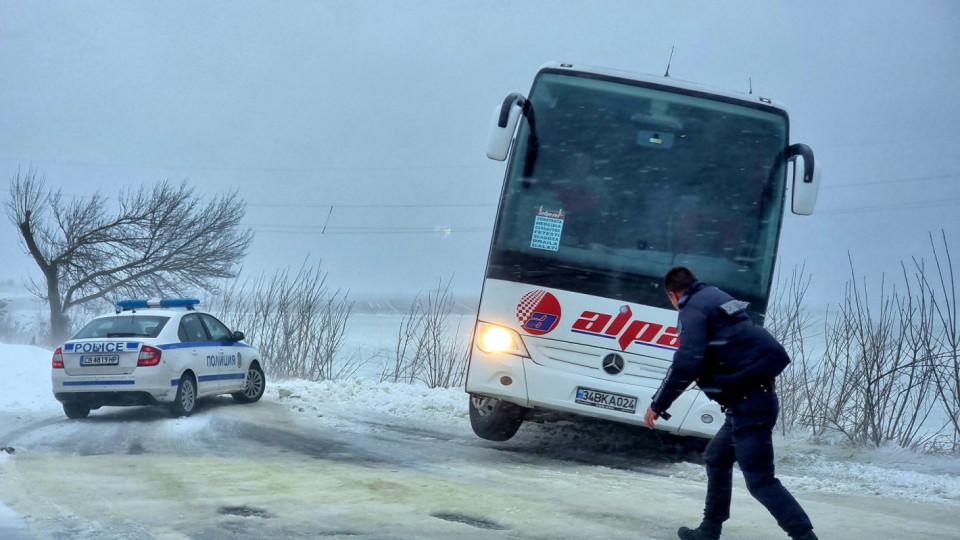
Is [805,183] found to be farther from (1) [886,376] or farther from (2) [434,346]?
(2) [434,346]

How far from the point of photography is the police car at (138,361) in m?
12.8

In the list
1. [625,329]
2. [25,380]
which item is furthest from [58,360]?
[625,329]

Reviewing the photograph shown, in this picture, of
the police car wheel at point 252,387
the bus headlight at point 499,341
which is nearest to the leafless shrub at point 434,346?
the police car wheel at point 252,387

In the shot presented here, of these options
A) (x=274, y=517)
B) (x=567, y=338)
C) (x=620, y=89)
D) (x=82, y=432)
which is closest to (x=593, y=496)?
(x=567, y=338)

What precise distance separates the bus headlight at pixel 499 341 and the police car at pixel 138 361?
18.0 ft

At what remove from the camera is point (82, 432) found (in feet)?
38.9

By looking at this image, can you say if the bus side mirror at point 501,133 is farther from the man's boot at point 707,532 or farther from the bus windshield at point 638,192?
the man's boot at point 707,532

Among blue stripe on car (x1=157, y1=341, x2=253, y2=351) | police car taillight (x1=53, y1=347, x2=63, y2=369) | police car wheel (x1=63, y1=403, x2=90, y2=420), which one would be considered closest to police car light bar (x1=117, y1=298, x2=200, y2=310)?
blue stripe on car (x1=157, y1=341, x2=253, y2=351)

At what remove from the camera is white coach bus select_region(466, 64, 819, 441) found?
358 inches

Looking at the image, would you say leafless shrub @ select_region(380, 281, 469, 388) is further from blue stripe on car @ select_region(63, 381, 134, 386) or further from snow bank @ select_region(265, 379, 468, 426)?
blue stripe on car @ select_region(63, 381, 134, 386)

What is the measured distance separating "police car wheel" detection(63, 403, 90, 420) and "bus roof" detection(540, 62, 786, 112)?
7.99 meters

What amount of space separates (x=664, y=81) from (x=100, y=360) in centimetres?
804

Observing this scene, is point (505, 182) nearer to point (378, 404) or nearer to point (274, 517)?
point (274, 517)

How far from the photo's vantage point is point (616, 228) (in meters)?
9.20
